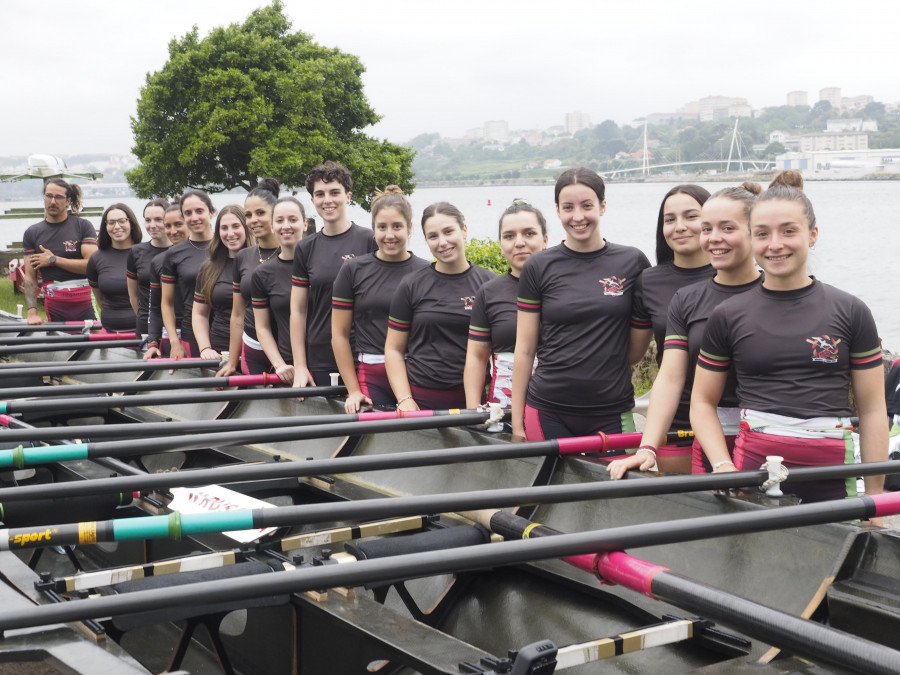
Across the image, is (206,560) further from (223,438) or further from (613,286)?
(613,286)

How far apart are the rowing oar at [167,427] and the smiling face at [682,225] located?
1440 mm

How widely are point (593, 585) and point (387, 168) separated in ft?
71.2

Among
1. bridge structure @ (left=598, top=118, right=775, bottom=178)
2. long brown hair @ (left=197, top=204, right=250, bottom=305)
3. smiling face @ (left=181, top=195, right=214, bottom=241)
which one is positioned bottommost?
long brown hair @ (left=197, top=204, right=250, bottom=305)

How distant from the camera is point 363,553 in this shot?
3791 mm

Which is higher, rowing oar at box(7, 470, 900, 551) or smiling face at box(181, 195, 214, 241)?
smiling face at box(181, 195, 214, 241)

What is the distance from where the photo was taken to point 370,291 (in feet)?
18.6

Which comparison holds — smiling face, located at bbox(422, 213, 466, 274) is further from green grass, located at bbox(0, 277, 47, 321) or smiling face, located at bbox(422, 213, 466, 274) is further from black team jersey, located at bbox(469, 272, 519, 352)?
green grass, located at bbox(0, 277, 47, 321)

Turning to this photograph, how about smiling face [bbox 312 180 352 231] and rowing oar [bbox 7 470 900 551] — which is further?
smiling face [bbox 312 180 352 231]

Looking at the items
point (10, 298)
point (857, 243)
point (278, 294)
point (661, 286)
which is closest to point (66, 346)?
point (278, 294)

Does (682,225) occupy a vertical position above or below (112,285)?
above

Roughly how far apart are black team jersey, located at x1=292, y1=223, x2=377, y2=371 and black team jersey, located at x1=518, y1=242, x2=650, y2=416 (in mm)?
1766

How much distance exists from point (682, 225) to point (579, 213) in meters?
0.52

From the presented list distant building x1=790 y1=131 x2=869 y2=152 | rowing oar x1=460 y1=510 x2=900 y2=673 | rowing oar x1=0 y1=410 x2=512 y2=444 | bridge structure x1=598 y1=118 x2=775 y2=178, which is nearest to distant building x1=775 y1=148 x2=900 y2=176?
distant building x1=790 y1=131 x2=869 y2=152

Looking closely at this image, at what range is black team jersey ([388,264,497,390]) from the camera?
5.30 metres
